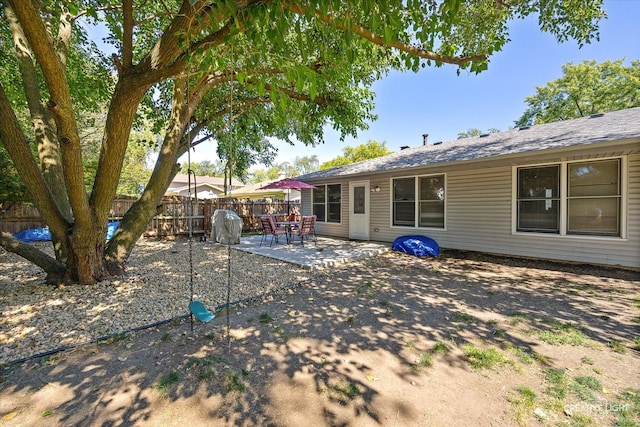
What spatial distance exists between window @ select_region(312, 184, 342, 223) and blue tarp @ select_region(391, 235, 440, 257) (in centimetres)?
344

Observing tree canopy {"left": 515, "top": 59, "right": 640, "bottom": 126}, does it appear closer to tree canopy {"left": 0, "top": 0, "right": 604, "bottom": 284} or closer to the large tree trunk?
tree canopy {"left": 0, "top": 0, "right": 604, "bottom": 284}

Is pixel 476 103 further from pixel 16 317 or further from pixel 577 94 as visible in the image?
pixel 16 317

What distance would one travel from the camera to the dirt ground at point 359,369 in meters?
1.90

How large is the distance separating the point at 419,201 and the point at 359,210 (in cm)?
226

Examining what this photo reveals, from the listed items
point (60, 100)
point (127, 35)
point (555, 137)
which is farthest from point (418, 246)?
point (60, 100)

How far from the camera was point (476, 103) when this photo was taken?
16938 millimetres

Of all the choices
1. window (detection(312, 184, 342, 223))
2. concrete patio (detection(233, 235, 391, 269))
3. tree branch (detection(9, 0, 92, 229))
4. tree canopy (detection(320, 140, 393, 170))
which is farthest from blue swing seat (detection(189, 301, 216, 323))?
tree canopy (detection(320, 140, 393, 170))

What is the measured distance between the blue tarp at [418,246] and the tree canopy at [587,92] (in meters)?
19.9

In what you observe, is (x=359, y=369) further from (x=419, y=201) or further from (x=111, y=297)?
(x=419, y=201)

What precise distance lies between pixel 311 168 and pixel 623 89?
57651 mm

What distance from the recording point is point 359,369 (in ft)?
7.98

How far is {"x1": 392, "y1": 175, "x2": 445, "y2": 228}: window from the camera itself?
8.14 meters

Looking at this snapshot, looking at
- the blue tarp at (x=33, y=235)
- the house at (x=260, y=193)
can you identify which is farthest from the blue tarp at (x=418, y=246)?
the blue tarp at (x=33, y=235)

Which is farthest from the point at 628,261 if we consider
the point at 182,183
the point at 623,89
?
the point at 182,183
